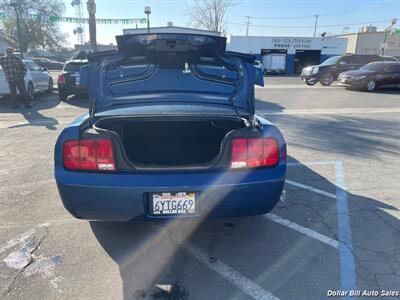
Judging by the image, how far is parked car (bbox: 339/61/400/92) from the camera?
1518 cm

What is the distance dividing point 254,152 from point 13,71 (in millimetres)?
9767

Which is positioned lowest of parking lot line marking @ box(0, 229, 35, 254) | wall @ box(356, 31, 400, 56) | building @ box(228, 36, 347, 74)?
parking lot line marking @ box(0, 229, 35, 254)

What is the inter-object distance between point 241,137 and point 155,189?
2.48 feet

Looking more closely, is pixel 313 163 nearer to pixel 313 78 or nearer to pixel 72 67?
pixel 72 67

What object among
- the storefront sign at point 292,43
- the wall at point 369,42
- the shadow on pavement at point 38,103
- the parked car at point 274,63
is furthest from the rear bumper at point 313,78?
the wall at point 369,42

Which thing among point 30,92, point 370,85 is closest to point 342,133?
point 370,85

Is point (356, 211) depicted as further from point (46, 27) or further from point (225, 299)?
point (46, 27)

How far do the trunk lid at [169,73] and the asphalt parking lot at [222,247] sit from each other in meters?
1.27

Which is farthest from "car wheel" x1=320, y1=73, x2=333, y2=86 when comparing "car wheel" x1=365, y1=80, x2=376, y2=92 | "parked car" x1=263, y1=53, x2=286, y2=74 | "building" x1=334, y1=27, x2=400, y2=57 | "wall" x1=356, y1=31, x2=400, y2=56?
"wall" x1=356, y1=31, x2=400, y2=56

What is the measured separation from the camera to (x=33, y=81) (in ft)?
38.8

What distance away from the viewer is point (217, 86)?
337cm

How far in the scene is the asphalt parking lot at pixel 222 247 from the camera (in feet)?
7.85

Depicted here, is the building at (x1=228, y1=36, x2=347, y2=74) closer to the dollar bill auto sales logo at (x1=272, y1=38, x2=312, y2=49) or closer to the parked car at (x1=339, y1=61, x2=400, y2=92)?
the dollar bill auto sales logo at (x1=272, y1=38, x2=312, y2=49)

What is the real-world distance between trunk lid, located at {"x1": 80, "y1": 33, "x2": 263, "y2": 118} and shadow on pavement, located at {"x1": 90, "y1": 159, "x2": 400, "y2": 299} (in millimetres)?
1254
